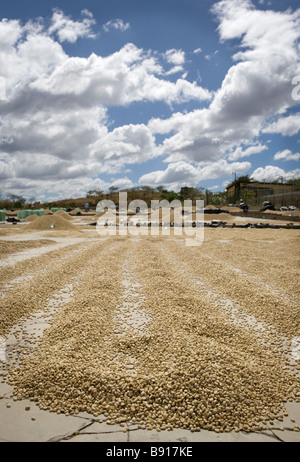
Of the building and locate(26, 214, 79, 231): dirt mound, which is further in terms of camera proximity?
the building

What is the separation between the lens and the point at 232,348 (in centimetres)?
297

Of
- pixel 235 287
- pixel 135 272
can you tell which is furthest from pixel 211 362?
pixel 135 272

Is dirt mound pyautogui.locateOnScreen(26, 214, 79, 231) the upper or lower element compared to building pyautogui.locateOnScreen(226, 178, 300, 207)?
lower

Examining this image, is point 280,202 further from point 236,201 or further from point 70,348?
point 70,348

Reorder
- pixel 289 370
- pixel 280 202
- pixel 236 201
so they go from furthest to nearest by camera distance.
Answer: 1. pixel 236 201
2. pixel 280 202
3. pixel 289 370

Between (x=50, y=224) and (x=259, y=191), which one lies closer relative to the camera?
(x=50, y=224)

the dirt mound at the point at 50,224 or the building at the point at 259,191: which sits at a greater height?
the building at the point at 259,191

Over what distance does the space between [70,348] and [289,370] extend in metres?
2.21

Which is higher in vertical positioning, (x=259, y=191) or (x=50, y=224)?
(x=259, y=191)

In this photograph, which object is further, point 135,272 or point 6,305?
point 135,272

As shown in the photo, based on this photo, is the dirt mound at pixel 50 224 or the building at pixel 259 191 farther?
the building at pixel 259 191

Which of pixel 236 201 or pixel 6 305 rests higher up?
pixel 236 201
